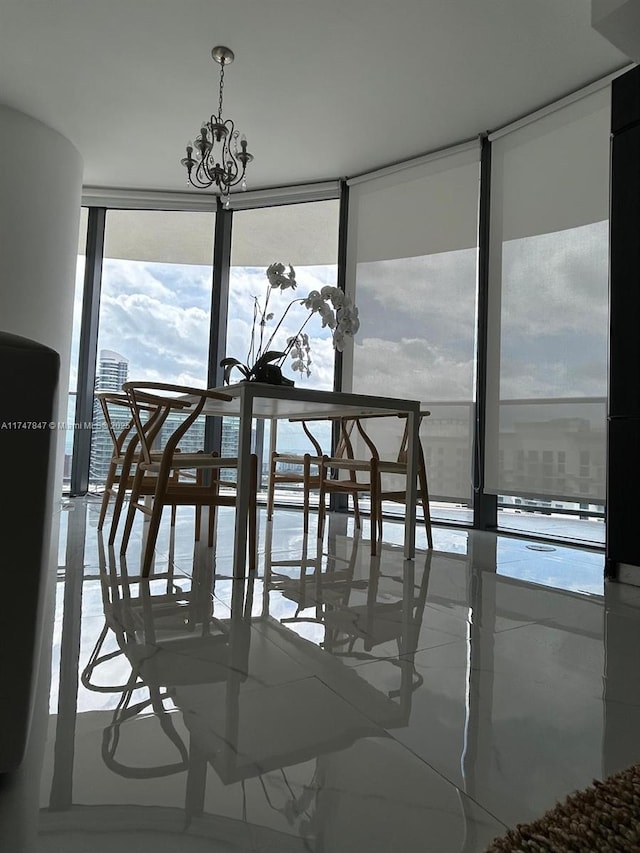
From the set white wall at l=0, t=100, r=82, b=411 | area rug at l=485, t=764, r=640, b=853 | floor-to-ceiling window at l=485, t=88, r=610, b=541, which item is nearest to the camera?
area rug at l=485, t=764, r=640, b=853

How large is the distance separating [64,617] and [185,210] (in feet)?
15.0

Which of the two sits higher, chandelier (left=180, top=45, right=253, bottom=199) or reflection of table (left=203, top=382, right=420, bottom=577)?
chandelier (left=180, top=45, right=253, bottom=199)

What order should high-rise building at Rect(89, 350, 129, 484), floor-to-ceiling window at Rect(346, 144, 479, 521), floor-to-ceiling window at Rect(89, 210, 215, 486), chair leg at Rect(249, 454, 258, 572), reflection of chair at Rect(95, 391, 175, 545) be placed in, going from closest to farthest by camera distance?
chair leg at Rect(249, 454, 258, 572) < reflection of chair at Rect(95, 391, 175, 545) < floor-to-ceiling window at Rect(346, 144, 479, 521) < high-rise building at Rect(89, 350, 129, 484) < floor-to-ceiling window at Rect(89, 210, 215, 486)

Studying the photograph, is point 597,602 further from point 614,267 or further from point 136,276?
point 136,276

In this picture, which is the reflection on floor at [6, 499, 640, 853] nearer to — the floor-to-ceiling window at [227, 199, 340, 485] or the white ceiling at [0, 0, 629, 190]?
the white ceiling at [0, 0, 629, 190]

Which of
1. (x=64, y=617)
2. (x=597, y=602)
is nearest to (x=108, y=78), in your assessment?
(x=64, y=617)

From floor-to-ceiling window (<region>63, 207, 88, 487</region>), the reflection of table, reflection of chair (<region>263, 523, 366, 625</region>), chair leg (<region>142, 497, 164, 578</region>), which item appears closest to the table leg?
the reflection of table

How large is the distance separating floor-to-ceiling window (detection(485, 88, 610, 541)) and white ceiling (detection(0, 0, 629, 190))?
36 centimetres

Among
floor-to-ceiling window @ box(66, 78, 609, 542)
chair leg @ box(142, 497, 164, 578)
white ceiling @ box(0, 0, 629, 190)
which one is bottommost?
chair leg @ box(142, 497, 164, 578)

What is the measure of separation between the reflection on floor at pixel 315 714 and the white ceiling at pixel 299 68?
3.00 meters

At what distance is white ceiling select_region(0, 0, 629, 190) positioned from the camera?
314 cm

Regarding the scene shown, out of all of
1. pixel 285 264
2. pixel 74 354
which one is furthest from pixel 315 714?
pixel 74 354

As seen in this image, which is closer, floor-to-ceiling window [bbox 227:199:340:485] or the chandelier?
the chandelier

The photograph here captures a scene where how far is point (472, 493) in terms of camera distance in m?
4.17
